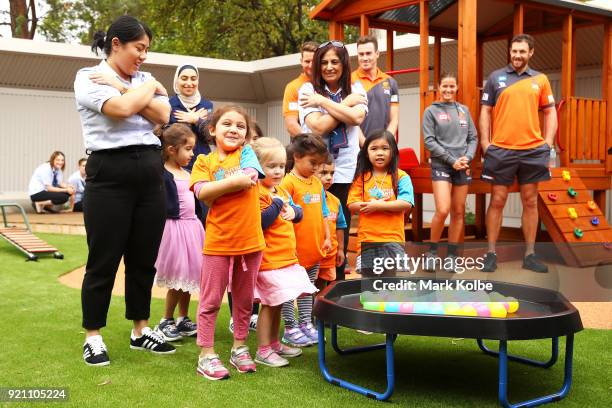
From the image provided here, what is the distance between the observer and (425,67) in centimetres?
831

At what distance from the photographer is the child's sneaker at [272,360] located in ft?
13.0

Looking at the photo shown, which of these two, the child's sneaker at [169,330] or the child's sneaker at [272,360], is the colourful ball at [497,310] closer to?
the child's sneaker at [272,360]

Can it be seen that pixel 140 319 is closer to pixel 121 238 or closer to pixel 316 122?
pixel 121 238

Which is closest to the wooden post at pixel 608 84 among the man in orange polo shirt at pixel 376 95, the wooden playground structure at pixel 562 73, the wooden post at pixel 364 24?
the wooden playground structure at pixel 562 73

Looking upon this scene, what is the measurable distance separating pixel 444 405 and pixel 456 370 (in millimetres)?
667

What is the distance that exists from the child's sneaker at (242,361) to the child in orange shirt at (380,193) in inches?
45.7

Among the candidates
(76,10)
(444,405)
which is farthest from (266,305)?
(76,10)

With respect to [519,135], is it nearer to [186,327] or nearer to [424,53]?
[424,53]

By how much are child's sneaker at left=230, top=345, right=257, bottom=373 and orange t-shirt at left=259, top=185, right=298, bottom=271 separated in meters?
0.46

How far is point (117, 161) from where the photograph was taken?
3.92m

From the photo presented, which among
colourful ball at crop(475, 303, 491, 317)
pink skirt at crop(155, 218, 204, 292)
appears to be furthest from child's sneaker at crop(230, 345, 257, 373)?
colourful ball at crop(475, 303, 491, 317)

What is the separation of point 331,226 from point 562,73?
17.6ft

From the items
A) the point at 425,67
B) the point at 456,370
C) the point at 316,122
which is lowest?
the point at 456,370

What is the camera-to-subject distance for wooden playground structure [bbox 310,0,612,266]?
791 centimetres
